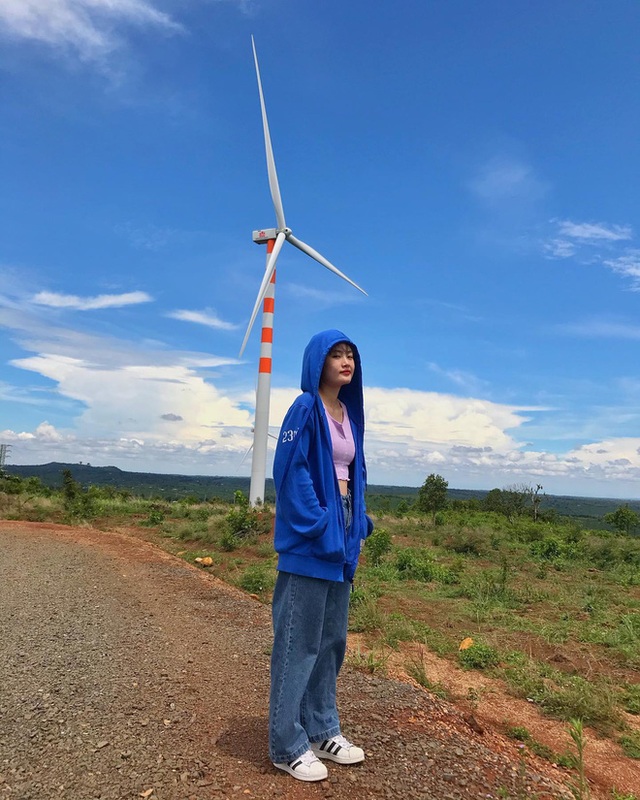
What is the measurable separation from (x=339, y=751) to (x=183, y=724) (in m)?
1.03

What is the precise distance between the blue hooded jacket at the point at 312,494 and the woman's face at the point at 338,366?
0.05m

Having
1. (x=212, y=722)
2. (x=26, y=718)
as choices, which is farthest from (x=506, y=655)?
(x=26, y=718)

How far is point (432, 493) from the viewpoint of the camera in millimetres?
29594

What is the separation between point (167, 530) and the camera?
687 inches

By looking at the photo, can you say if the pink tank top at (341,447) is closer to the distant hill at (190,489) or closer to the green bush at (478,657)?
the green bush at (478,657)

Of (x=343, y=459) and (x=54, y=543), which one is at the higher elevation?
→ (x=343, y=459)

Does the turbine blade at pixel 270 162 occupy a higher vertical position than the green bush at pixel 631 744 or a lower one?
higher

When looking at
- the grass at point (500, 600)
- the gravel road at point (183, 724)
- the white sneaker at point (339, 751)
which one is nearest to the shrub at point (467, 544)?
the grass at point (500, 600)

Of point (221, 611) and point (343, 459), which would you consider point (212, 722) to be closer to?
point (343, 459)

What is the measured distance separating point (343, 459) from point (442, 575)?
843 centimetres

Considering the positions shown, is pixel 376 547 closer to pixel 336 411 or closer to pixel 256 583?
pixel 256 583

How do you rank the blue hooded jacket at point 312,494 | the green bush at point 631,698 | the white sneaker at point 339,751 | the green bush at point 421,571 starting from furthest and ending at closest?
the green bush at point 421,571 → the green bush at point 631,698 → the white sneaker at point 339,751 → the blue hooded jacket at point 312,494

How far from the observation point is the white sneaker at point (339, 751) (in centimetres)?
322

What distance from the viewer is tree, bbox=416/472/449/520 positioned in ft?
96.9
